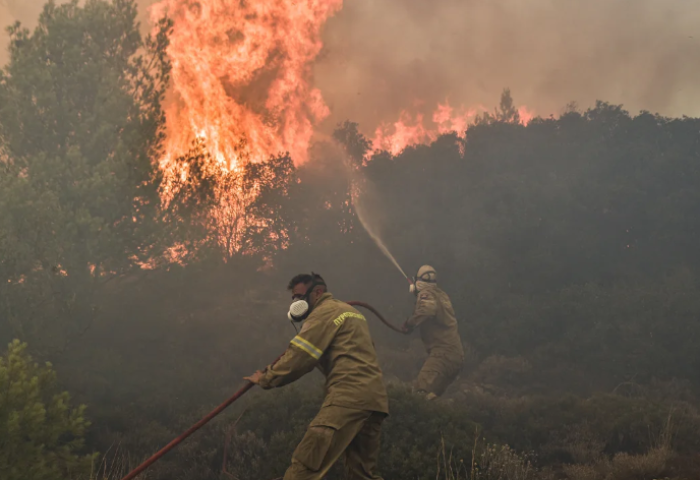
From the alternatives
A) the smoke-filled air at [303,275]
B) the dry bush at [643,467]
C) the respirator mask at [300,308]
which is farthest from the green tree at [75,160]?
the dry bush at [643,467]

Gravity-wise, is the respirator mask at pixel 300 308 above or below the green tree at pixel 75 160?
below

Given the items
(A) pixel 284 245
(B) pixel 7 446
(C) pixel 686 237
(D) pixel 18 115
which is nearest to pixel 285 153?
(A) pixel 284 245

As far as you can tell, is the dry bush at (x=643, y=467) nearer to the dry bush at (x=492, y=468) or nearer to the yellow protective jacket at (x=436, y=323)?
the dry bush at (x=492, y=468)

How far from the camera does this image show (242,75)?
22500 mm

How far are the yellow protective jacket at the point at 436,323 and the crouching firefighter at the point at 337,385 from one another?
5790 millimetres

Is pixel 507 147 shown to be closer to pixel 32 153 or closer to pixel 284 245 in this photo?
pixel 284 245

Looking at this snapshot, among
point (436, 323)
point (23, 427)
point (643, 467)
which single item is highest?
point (436, 323)

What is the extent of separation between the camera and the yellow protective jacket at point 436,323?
35.4 feet

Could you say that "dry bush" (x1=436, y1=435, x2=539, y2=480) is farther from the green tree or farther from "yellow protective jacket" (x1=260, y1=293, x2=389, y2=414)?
the green tree

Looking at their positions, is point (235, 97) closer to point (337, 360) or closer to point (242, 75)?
point (242, 75)

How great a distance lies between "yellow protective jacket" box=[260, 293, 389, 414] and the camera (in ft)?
15.6

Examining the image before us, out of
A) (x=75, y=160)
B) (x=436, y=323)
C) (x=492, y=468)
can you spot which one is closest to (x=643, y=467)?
(x=492, y=468)

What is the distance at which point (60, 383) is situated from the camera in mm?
11516

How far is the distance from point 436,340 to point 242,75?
15.7 m
